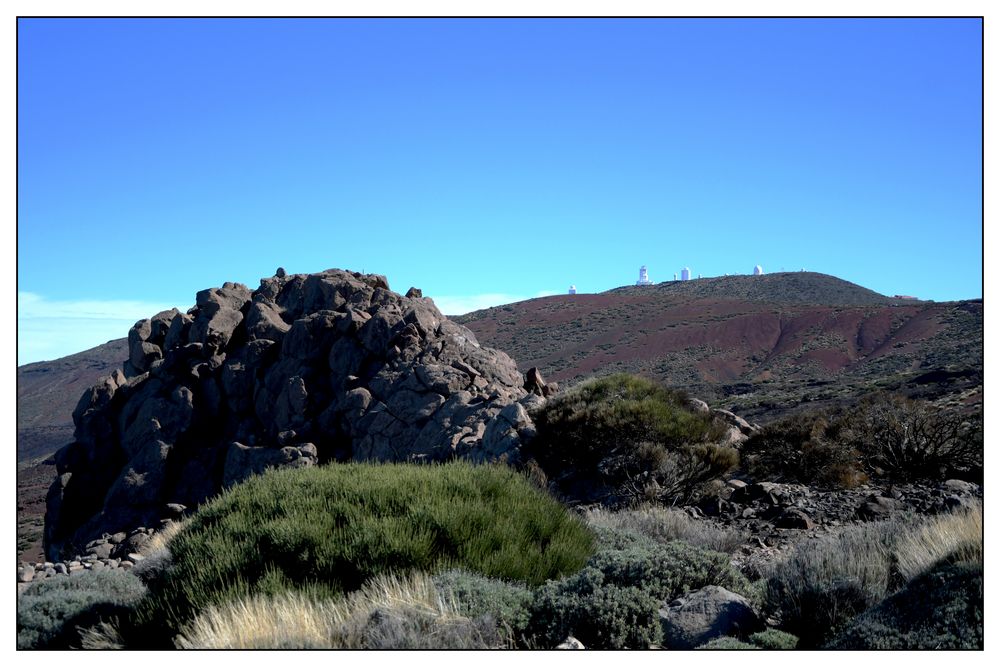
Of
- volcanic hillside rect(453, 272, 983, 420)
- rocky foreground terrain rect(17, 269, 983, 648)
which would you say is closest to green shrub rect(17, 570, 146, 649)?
rocky foreground terrain rect(17, 269, 983, 648)

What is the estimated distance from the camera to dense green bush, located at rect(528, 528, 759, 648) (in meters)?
6.66

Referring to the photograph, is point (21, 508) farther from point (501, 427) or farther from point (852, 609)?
point (852, 609)

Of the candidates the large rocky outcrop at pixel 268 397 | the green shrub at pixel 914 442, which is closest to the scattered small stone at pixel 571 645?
the green shrub at pixel 914 442

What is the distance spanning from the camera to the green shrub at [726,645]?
241 inches

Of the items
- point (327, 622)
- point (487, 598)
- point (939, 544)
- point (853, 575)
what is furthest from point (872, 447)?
point (327, 622)

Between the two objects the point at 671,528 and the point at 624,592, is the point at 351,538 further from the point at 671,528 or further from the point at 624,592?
the point at 671,528

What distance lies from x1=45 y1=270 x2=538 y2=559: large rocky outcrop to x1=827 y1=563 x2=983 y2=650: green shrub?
1262 centimetres

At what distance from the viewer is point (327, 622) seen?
621 centimetres

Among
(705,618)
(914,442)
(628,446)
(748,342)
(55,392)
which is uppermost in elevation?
(748,342)

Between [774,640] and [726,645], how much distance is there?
48 cm

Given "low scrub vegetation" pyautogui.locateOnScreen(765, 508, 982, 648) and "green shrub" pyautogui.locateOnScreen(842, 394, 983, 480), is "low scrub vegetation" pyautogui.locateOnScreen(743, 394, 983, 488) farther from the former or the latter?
"low scrub vegetation" pyautogui.locateOnScreen(765, 508, 982, 648)

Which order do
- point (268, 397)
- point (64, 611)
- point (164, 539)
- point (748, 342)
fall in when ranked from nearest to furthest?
1. point (64, 611)
2. point (164, 539)
3. point (268, 397)
4. point (748, 342)

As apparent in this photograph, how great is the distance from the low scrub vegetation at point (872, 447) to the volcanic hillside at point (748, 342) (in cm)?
2017

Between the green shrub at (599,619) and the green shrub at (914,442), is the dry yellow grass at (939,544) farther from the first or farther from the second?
the green shrub at (914,442)
